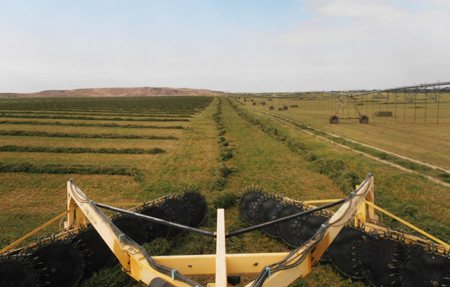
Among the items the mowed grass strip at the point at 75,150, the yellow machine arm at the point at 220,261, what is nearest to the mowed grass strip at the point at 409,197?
the yellow machine arm at the point at 220,261

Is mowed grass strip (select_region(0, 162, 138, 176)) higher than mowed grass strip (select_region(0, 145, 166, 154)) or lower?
lower

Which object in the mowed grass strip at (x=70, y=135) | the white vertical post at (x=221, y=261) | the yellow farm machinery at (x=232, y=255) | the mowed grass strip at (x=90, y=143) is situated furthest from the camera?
the mowed grass strip at (x=70, y=135)

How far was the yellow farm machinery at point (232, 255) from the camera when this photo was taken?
8.21 feet

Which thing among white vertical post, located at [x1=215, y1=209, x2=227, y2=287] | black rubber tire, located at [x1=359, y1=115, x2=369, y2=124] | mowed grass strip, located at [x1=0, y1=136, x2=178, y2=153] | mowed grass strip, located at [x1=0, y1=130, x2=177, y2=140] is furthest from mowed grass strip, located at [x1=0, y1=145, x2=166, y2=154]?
black rubber tire, located at [x1=359, y1=115, x2=369, y2=124]

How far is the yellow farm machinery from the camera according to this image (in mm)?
2504

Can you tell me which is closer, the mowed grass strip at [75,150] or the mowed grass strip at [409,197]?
the mowed grass strip at [409,197]

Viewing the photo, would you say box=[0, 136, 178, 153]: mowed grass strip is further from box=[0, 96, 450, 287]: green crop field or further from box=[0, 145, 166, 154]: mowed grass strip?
box=[0, 145, 166, 154]: mowed grass strip

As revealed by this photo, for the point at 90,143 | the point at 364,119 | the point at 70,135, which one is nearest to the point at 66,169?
the point at 90,143

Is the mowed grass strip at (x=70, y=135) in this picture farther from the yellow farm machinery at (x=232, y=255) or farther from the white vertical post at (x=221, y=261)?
the white vertical post at (x=221, y=261)

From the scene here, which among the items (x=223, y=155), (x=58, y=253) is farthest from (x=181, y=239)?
(x=223, y=155)

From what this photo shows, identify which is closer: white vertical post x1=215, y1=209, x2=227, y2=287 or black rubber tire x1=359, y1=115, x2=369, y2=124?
white vertical post x1=215, y1=209, x2=227, y2=287

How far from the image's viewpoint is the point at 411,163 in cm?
1179

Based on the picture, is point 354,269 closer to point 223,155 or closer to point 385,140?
point 223,155

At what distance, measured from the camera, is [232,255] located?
8.62 ft
